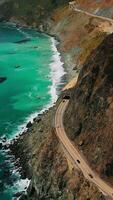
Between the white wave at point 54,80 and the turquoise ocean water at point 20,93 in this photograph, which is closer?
the turquoise ocean water at point 20,93

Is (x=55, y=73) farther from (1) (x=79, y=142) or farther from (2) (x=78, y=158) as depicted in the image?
(2) (x=78, y=158)

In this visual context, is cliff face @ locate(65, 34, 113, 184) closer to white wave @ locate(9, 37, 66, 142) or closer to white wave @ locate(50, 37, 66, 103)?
white wave @ locate(9, 37, 66, 142)

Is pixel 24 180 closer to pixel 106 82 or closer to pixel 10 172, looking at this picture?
pixel 10 172

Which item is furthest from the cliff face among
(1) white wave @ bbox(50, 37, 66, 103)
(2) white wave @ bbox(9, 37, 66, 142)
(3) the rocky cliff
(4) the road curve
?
(1) white wave @ bbox(50, 37, 66, 103)

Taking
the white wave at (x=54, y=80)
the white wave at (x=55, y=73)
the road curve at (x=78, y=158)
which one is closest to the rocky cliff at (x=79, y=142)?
the road curve at (x=78, y=158)

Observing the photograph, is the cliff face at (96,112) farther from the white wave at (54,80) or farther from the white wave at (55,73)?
the white wave at (55,73)
